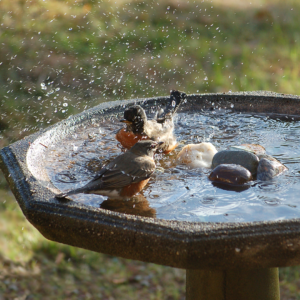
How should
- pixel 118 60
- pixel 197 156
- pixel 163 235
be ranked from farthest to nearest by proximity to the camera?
pixel 118 60 < pixel 197 156 < pixel 163 235

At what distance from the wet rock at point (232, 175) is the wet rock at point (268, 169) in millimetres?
69

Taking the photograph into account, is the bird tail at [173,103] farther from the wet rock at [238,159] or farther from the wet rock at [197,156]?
the wet rock at [238,159]

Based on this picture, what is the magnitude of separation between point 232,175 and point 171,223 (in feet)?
2.49

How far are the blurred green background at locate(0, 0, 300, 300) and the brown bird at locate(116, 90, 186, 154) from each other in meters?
1.76

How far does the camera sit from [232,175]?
84.9 inches

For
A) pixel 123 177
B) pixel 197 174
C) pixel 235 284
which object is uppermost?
pixel 123 177

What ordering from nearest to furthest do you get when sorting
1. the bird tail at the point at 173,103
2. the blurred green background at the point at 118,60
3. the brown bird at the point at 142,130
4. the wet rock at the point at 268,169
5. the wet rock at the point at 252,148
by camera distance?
the wet rock at the point at 268,169
the wet rock at the point at 252,148
the brown bird at the point at 142,130
the bird tail at the point at 173,103
the blurred green background at the point at 118,60

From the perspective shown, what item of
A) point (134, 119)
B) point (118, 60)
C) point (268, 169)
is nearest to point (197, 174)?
point (268, 169)

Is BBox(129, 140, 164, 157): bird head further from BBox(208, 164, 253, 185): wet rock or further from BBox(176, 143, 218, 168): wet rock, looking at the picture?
BBox(208, 164, 253, 185): wet rock

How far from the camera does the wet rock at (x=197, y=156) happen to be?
2.49 m

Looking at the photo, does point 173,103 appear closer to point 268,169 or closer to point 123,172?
point 268,169

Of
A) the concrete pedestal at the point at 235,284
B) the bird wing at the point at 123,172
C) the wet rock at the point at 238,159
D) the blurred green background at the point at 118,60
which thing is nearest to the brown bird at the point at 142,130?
the wet rock at the point at 238,159

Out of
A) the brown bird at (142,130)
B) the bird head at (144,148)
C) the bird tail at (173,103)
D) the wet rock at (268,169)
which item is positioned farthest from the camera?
the bird tail at (173,103)

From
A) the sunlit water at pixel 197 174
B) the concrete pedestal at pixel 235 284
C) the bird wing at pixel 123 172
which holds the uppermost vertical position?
the bird wing at pixel 123 172
